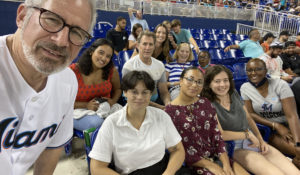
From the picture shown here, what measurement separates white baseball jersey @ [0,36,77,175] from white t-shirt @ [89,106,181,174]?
1.23 feet

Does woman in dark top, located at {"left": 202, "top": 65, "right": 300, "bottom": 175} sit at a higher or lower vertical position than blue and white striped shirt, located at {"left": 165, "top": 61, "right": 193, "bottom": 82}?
lower

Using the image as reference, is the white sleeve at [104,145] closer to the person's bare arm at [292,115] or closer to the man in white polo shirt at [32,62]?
the man in white polo shirt at [32,62]

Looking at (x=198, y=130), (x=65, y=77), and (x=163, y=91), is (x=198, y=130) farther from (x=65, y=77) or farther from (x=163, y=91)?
(x=65, y=77)

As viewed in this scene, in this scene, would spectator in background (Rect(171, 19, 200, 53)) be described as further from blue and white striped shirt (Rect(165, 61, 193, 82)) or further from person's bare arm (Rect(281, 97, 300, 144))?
person's bare arm (Rect(281, 97, 300, 144))

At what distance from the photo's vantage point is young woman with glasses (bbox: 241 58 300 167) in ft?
7.18

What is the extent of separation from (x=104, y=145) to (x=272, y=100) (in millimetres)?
2001

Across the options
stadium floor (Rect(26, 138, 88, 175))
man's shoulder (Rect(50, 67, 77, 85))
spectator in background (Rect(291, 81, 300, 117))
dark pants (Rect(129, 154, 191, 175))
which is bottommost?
stadium floor (Rect(26, 138, 88, 175))

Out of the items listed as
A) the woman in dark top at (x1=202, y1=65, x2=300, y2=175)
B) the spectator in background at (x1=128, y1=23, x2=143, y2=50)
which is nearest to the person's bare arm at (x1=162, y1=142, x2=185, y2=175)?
the woman in dark top at (x1=202, y1=65, x2=300, y2=175)

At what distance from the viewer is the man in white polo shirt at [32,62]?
0.66m

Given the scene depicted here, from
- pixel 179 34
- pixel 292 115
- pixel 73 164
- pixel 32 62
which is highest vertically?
pixel 179 34

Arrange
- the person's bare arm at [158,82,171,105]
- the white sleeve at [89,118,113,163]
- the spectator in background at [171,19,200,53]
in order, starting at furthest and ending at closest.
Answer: the spectator in background at [171,19,200,53] → the person's bare arm at [158,82,171,105] → the white sleeve at [89,118,113,163]

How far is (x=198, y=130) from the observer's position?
1733 mm

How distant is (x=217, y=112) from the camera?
1976mm

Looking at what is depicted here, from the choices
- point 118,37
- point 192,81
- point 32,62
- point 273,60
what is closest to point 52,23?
point 32,62
